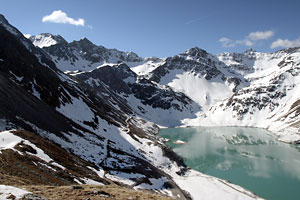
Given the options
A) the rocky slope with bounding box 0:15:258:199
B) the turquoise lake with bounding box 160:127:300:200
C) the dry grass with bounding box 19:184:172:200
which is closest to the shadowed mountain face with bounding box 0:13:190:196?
the rocky slope with bounding box 0:15:258:199

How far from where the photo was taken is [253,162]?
10044 centimetres

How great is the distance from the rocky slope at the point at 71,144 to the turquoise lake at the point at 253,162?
12.3m

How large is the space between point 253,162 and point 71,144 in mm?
80020

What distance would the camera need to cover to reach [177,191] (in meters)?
56.7

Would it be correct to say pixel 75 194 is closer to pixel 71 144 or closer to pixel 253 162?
pixel 71 144

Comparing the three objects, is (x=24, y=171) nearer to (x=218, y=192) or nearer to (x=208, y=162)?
(x=218, y=192)

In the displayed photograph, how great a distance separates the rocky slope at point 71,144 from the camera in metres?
34.2

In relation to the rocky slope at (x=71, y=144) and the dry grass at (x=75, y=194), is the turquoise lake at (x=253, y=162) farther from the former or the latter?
the dry grass at (x=75, y=194)

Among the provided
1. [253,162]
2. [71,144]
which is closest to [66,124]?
[71,144]

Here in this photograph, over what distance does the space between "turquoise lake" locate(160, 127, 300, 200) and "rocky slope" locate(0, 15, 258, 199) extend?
40.3 feet

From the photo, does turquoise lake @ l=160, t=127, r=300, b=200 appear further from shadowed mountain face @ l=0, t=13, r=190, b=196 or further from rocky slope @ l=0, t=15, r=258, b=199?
shadowed mountain face @ l=0, t=13, r=190, b=196

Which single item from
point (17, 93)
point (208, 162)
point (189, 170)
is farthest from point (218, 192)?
point (17, 93)

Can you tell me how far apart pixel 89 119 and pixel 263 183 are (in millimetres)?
64622

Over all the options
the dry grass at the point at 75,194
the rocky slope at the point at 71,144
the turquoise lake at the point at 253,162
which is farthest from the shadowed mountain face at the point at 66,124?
the turquoise lake at the point at 253,162
